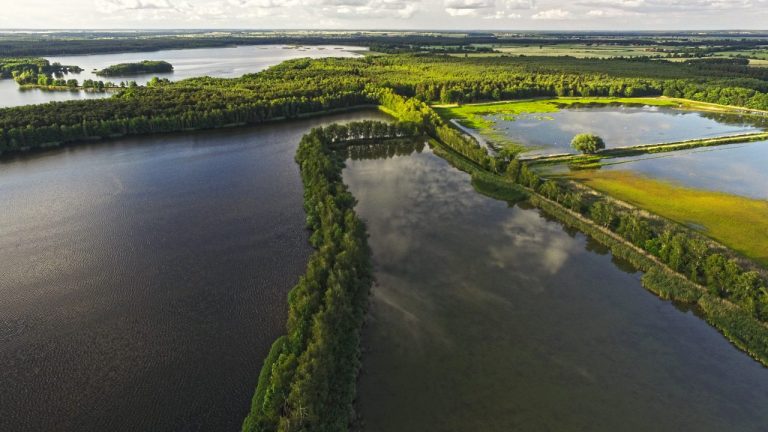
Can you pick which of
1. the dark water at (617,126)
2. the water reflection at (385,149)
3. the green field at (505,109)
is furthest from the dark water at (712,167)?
the water reflection at (385,149)

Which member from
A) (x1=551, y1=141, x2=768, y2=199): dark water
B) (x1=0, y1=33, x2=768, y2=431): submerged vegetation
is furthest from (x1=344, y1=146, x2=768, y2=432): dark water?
(x1=551, y1=141, x2=768, y2=199): dark water

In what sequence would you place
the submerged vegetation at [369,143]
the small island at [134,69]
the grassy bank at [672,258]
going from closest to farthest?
the submerged vegetation at [369,143], the grassy bank at [672,258], the small island at [134,69]

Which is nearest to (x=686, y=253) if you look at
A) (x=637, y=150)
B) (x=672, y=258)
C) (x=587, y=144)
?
(x=672, y=258)

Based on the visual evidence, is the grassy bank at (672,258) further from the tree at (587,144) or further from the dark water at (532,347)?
the tree at (587,144)

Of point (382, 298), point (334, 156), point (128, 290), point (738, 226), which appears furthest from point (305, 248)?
point (738, 226)

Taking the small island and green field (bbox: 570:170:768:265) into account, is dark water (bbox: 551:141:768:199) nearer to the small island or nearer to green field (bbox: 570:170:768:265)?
green field (bbox: 570:170:768:265)

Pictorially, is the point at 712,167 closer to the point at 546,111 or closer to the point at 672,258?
the point at 672,258
